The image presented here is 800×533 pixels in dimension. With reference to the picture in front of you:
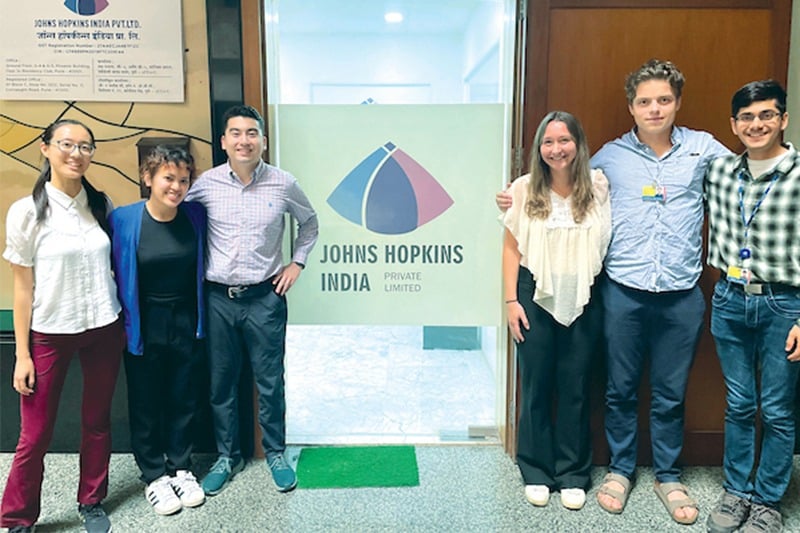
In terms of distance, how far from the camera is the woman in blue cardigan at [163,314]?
210 cm

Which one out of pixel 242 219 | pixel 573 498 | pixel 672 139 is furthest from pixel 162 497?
pixel 672 139

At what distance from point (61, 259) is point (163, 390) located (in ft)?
2.08

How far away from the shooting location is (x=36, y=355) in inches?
76.5

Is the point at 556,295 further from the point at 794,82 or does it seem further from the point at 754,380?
the point at 794,82

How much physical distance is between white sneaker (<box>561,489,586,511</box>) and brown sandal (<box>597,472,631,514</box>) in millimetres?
77

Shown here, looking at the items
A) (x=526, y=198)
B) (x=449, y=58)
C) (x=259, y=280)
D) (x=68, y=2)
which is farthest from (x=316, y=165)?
(x=68, y=2)

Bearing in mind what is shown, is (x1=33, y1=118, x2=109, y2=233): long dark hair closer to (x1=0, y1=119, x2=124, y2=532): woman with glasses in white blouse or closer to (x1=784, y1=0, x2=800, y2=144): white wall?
(x1=0, y1=119, x2=124, y2=532): woman with glasses in white blouse

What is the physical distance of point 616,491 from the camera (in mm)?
2279

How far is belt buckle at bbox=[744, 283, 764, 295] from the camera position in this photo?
77.9 inches

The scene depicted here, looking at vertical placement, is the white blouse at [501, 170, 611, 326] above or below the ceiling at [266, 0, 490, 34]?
below

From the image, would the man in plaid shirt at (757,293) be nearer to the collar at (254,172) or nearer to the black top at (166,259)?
the collar at (254,172)

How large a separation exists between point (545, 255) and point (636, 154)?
49cm

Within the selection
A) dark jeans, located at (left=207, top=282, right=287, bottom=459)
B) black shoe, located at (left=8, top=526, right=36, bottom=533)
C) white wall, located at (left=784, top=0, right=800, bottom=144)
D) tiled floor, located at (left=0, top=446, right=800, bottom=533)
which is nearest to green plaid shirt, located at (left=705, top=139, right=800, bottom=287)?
white wall, located at (left=784, top=0, right=800, bottom=144)

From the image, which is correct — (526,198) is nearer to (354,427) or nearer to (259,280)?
(259,280)
